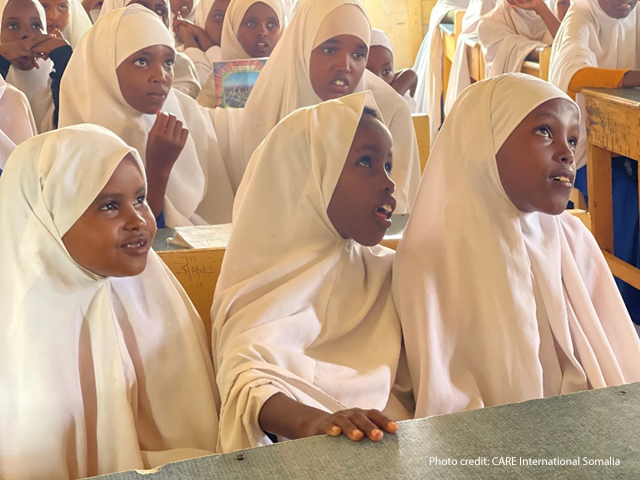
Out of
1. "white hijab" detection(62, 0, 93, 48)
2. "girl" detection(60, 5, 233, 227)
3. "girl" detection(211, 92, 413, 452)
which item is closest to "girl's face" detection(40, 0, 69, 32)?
"white hijab" detection(62, 0, 93, 48)

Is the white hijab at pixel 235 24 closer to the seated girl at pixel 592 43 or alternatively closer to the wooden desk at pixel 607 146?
the seated girl at pixel 592 43

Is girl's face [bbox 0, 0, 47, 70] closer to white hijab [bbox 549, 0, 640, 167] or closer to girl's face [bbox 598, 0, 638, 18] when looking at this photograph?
white hijab [bbox 549, 0, 640, 167]

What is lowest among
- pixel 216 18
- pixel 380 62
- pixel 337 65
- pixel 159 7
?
pixel 380 62

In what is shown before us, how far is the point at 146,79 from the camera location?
10.4 ft

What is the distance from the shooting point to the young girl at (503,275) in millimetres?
1663

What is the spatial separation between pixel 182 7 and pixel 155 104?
133 inches

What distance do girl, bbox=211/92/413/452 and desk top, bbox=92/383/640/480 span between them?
464mm

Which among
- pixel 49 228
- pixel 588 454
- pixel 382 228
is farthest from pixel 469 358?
pixel 49 228

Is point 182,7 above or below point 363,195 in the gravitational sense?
above

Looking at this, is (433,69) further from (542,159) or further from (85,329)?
(85,329)

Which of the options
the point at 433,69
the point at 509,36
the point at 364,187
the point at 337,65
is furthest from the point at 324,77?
the point at 433,69

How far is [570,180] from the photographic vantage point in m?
1.73

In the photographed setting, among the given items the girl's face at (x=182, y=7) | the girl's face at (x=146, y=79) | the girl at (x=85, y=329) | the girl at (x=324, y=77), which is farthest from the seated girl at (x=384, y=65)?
the girl at (x=85, y=329)

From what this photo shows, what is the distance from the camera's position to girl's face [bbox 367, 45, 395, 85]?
4312 mm
